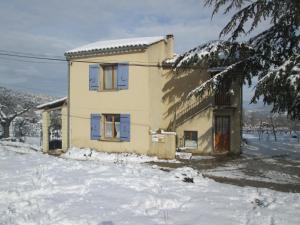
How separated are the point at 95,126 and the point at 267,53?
967cm

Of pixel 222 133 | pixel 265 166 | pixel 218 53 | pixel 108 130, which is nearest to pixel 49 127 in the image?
pixel 108 130

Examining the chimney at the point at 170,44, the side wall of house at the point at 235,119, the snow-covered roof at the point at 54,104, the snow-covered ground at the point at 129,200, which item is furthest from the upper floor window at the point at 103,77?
the snow-covered ground at the point at 129,200

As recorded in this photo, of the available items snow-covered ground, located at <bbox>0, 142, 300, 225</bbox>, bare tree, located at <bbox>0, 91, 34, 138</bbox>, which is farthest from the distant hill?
snow-covered ground, located at <bbox>0, 142, 300, 225</bbox>

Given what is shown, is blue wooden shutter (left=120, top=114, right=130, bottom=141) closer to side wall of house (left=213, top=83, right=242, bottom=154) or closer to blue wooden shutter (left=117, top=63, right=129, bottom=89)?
blue wooden shutter (left=117, top=63, right=129, bottom=89)

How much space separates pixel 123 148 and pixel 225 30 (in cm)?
785

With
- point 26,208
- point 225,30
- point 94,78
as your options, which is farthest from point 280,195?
point 94,78

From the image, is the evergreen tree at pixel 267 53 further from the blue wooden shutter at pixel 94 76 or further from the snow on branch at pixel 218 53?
the blue wooden shutter at pixel 94 76

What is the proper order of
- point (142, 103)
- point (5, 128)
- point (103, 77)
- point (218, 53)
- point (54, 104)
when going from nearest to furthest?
1. point (218, 53)
2. point (142, 103)
3. point (103, 77)
4. point (54, 104)
5. point (5, 128)

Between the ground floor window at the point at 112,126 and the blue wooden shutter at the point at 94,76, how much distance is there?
65.2 inches

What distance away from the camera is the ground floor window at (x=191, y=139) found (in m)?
20.8

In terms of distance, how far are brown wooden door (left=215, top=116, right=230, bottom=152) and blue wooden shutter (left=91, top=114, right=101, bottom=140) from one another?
6204 millimetres

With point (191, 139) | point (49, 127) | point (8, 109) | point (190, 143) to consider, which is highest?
point (8, 109)

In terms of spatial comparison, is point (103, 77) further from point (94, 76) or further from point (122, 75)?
point (122, 75)

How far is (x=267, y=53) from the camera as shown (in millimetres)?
15930
